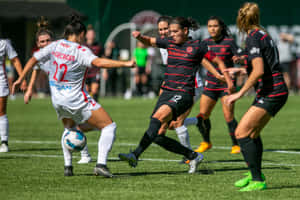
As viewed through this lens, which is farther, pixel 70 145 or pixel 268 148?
pixel 268 148

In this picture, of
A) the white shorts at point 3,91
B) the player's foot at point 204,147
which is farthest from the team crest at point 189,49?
the white shorts at point 3,91

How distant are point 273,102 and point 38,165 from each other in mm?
3870

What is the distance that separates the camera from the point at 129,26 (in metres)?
29.5

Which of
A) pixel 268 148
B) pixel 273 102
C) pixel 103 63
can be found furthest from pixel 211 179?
pixel 268 148

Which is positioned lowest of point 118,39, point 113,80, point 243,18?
point 113,80

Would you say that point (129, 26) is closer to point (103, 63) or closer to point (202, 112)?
point (202, 112)

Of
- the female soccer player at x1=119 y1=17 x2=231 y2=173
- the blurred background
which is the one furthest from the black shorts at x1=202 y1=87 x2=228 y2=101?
the blurred background

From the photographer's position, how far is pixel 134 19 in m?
30.2

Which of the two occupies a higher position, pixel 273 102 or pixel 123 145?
pixel 273 102

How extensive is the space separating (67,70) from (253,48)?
2.45 m

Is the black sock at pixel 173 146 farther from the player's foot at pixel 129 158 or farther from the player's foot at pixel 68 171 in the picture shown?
the player's foot at pixel 68 171

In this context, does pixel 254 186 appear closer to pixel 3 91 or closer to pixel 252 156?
pixel 252 156

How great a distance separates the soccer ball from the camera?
26.8 ft

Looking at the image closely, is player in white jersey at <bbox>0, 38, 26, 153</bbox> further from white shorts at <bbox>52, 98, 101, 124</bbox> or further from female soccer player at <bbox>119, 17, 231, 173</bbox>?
female soccer player at <bbox>119, 17, 231, 173</bbox>
